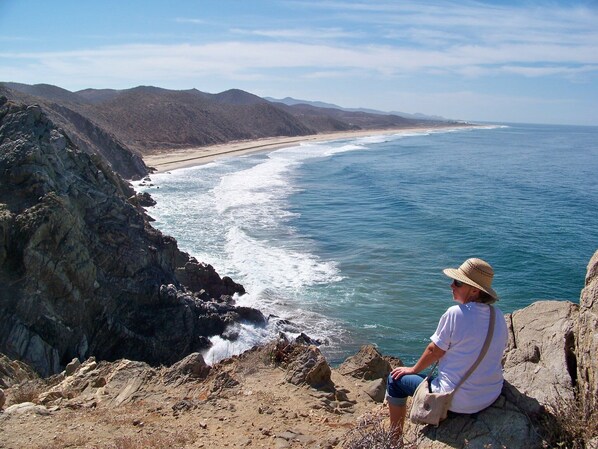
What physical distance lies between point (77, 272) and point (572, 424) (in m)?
12.3

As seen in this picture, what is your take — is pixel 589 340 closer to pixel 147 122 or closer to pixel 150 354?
pixel 150 354

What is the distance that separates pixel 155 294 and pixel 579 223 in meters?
25.9

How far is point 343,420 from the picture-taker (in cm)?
677

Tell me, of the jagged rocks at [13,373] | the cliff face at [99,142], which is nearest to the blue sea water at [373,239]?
the cliff face at [99,142]

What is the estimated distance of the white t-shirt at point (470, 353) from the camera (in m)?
4.31

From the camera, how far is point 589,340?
4.84 metres

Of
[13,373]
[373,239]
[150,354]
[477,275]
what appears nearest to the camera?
[477,275]

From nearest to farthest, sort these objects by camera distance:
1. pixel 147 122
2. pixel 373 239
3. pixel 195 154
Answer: pixel 373 239 < pixel 195 154 < pixel 147 122

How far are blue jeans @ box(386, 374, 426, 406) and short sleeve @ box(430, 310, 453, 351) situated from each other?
589mm

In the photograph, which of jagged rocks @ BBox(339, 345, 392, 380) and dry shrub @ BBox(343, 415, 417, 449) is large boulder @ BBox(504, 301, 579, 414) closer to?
dry shrub @ BBox(343, 415, 417, 449)

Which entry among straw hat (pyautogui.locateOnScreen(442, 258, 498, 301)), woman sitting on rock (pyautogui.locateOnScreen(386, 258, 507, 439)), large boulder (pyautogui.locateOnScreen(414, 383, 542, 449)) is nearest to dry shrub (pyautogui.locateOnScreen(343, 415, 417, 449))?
large boulder (pyautogui.locateOnScreen(414, 383, 542, 449))

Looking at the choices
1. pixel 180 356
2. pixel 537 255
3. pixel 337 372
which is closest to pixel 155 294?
pixel 180 356

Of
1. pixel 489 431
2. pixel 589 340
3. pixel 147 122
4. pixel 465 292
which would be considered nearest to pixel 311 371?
pixel 489 431

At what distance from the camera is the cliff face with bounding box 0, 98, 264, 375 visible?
39.3 feet
